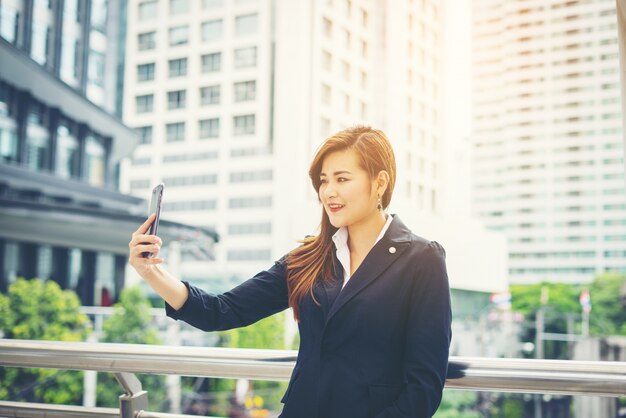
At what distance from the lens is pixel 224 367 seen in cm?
121

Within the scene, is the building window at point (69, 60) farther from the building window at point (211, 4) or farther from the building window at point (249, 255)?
the building window at point (249, 255)

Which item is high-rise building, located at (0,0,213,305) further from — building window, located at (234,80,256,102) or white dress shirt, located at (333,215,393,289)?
white dress shirt, located at (333,215,393,289)

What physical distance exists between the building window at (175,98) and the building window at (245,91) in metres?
2.60

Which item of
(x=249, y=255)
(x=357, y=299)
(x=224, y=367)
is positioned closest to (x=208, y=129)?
(x=249, y=255)

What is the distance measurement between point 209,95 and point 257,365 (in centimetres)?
3499

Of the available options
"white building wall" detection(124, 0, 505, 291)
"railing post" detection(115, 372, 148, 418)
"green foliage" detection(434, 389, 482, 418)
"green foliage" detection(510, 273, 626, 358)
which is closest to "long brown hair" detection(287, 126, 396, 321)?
"railing post" detection(115, 372, 148, 418)

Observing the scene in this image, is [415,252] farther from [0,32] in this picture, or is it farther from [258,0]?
[258,0]

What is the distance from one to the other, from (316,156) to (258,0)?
33.8 meters

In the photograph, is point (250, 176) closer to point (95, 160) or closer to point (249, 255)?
point (249, 255)

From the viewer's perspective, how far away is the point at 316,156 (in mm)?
1087

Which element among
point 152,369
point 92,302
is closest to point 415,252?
point 152,369

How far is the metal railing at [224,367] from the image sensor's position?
Result: 1.09 metres

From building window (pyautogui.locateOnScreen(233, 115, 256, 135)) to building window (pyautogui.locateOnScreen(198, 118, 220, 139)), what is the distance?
1.03m

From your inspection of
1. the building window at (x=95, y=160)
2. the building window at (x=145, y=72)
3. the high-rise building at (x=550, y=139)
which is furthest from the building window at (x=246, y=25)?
the building window at (x=95, y=160)
